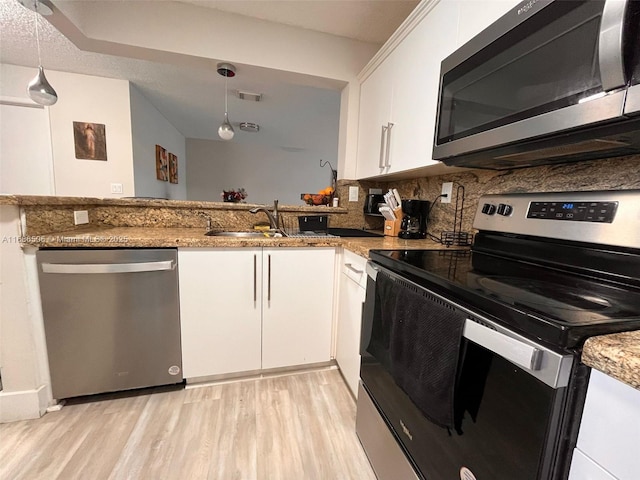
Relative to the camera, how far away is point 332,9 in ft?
5.76

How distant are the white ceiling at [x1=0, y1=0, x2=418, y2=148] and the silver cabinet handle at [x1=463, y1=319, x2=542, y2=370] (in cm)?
198

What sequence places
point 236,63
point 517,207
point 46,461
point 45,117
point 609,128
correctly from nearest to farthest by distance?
point 609,128 < point 517,207 < point 46,461 < point 236,63 < point 45,117

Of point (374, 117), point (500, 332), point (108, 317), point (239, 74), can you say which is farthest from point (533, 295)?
point (239, 74)

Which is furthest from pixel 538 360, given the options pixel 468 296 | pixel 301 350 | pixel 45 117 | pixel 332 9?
pixel 45 117

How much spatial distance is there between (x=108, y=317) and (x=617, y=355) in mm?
1852

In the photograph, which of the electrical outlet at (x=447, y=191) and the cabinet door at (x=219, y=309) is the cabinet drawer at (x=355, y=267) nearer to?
the cabinet door at (x=219, y=309)

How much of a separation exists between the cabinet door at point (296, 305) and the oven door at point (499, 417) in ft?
2.72

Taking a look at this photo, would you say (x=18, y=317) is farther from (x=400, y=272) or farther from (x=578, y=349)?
(x=578, y=349)

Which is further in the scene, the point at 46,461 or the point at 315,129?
the point at 315,129

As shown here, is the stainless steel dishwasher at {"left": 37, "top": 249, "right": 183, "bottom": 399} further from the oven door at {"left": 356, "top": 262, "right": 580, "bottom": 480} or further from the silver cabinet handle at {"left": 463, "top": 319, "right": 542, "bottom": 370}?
the silver cabinet handle at {"left": 463, "top": 319, "right": 542, "bottom": 370}

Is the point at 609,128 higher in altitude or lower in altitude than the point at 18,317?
higher

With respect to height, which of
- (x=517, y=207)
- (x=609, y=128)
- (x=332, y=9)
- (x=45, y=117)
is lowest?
(x=517, y=207)

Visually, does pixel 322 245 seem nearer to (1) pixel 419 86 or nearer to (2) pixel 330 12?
(1) pixel 419 86

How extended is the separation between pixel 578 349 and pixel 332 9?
2155 millimetres
